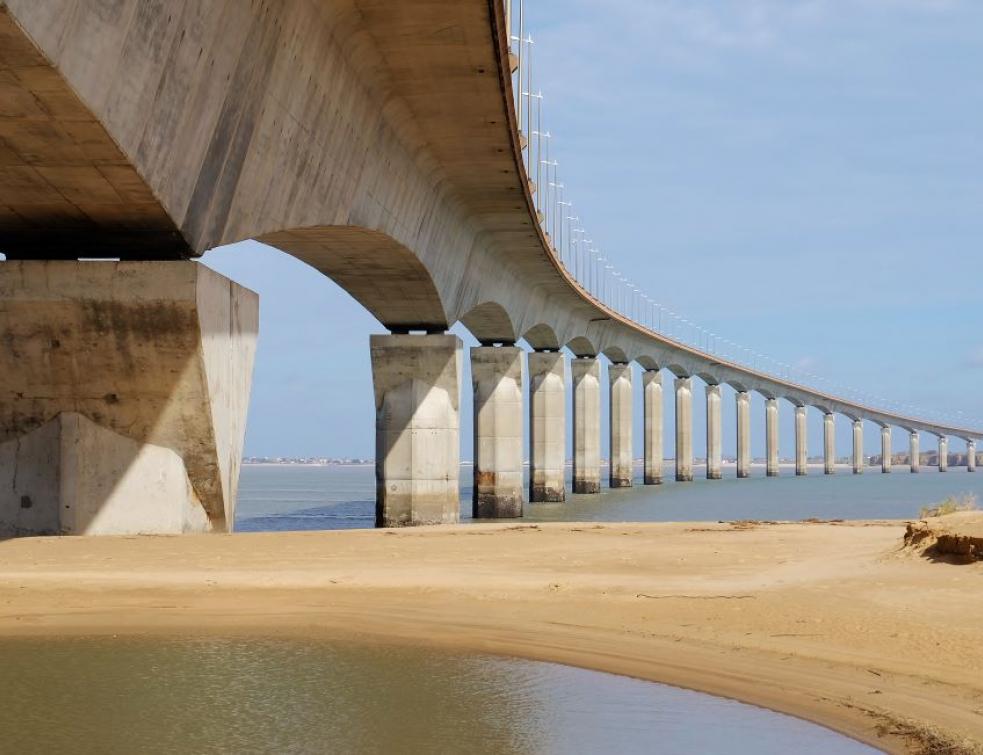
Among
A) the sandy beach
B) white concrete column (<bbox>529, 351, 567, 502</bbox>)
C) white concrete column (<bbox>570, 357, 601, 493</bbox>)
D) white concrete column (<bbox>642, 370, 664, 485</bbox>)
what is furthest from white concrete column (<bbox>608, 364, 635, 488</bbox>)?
the sandy beach

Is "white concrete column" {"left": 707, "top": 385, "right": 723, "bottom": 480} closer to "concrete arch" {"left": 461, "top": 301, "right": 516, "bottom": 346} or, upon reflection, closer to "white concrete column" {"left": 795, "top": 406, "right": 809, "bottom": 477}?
"white concrete column" {"left": 795, "top": 406, "right": 809, "bottom": 477}

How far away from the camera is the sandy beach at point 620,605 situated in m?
9.12

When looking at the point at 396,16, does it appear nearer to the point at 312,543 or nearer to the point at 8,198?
Answer: the point at 8,198

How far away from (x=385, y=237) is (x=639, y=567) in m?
10.3

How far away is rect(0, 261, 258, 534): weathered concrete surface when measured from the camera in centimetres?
1503

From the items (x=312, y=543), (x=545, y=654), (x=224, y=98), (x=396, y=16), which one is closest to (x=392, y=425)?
(x=312, y=543)

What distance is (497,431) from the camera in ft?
145

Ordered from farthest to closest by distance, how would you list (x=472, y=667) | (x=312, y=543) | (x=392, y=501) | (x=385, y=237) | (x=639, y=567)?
(x=392, y=501)
(x=385, y=237)
(x=312, y=543)
(x=639, y=567)
(x=472, y=667)

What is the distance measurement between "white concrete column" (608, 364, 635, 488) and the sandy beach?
52979mm

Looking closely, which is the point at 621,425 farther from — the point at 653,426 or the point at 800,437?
the point at 800,437

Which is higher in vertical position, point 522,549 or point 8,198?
point 8,198

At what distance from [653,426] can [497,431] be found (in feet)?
127

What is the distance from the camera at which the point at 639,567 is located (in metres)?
15.7

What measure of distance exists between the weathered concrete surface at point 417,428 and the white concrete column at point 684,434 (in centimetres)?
5636
